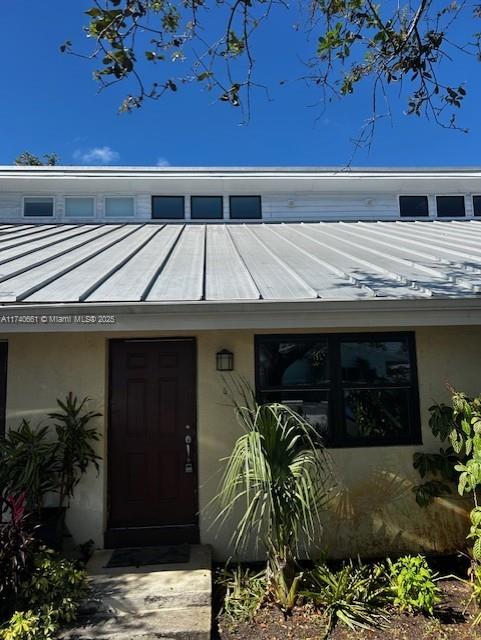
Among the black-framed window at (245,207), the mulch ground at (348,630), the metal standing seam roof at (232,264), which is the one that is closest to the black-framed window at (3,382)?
the metal standing seam roof at (232,264)

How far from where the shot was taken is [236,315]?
14.0 feet

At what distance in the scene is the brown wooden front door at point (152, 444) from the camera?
512 centimetres

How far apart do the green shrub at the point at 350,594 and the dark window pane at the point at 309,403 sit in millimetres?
1460

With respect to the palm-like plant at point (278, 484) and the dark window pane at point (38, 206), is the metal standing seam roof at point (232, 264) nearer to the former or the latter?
the dark window pane at point (38, 206)

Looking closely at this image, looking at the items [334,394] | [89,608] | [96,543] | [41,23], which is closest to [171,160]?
[41,23]

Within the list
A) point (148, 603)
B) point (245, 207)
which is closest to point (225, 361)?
point (148, 603)

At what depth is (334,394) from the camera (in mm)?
5207

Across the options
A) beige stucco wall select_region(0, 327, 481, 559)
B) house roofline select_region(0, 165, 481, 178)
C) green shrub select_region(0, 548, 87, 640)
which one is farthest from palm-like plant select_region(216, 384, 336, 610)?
house roofline select_region(0, 165, 481, 178)

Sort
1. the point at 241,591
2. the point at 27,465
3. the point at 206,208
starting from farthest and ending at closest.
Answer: the point at 206,208 → the point at 27,465 → the point at 241,591

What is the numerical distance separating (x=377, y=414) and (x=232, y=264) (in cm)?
267

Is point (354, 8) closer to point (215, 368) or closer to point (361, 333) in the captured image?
point (361, 333)

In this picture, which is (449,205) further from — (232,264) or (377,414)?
(377,414)

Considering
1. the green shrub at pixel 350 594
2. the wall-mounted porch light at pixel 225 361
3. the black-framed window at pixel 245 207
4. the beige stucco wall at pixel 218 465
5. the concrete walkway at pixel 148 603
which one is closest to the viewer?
the concrete walkway at pixel 148 603

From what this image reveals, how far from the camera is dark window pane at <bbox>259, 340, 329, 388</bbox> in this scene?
521 centimetres
